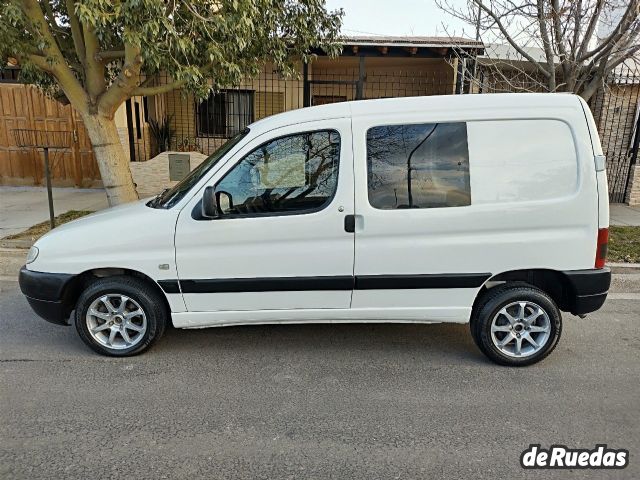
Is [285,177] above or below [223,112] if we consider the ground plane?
below

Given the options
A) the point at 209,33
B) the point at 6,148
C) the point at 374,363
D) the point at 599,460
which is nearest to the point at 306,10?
the point at 209,33

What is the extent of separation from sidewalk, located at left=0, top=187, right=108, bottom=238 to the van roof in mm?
5975

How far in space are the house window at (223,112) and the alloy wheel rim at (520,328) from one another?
9924 mm

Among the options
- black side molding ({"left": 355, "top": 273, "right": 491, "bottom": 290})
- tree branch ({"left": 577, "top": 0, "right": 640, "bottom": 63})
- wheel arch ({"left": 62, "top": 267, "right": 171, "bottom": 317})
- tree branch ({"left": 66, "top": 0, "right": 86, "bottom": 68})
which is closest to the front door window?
black side molding ({"left": 355, "top": 273, "right": 491, "bottom": 290})

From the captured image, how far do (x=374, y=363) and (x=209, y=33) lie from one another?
13.0 ft

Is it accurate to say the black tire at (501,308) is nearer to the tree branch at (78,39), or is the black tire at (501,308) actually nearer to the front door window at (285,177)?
the front door window at (285,177)

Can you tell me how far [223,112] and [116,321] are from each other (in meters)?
9.58

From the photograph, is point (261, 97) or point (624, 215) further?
point (261, 97)

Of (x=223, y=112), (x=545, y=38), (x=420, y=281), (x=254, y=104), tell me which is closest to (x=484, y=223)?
(x=420, y=281)

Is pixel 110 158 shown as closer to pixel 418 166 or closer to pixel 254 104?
pixel 418 166

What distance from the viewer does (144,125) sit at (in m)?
10.7

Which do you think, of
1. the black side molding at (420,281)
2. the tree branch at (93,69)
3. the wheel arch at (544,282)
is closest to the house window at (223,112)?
the tree branch at (93,69)

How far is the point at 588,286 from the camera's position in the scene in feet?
10.3

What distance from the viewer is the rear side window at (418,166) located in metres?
3.06
